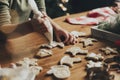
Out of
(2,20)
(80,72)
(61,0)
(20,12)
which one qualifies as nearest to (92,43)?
(80,72)

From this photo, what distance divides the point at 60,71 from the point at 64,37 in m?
0.39

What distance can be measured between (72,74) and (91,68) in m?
0.09

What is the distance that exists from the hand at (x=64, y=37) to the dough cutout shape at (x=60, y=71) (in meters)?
0.30

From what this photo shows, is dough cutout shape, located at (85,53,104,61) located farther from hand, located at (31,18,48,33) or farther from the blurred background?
the blurred background

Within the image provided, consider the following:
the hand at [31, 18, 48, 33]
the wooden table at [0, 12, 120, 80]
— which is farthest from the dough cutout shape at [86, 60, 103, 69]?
the hand at [31, 18, 48, 33]

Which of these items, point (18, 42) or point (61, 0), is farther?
point (61, 0)

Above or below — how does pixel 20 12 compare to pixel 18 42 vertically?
above

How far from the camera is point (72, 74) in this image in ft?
3.36

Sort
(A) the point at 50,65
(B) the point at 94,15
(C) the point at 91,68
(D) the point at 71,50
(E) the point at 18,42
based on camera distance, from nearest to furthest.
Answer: (C) the point at 91,68
(A) the point at 50,65
(D) the point at 71,50
(E) the point at 18,42
(B) the point at 94,15

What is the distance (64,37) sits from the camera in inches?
54.9

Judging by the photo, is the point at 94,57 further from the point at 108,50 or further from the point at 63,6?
the point at 63,6

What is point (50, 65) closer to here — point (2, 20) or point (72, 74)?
point (72, 74)

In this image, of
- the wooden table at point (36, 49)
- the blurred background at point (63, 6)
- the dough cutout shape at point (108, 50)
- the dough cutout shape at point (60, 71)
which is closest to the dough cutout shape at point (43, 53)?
the wooden table at point (36, 49)

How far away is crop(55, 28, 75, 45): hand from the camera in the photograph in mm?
1341
